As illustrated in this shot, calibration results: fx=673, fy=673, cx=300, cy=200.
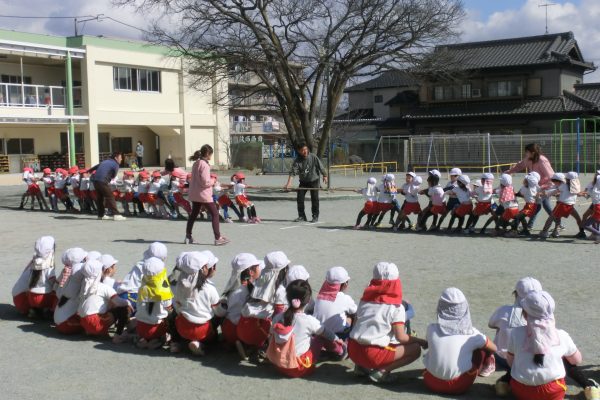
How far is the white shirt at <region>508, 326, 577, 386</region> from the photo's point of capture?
4.68 m

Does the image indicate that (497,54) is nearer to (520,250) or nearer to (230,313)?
(520,250)

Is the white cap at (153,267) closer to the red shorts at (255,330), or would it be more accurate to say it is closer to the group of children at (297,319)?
the group of children at (297,319)

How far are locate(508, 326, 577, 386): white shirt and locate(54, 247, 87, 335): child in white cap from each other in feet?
13.4

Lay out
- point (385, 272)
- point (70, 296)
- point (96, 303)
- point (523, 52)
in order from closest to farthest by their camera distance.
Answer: point (385, 272), point (96, 303), point (70, 296), point (523, 52)

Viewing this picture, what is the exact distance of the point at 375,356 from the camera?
17.3ft

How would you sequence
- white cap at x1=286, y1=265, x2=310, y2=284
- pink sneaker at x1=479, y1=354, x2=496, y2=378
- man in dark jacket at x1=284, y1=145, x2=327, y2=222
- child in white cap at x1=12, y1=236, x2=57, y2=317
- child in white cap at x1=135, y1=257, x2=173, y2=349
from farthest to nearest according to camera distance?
man in dark jacket at x1=284, y1=145, x2=327, y2=222
child in white cap at x1=12, y1=236, x2=57, y2=317
child in white cap at x1=135, y1=257, x2=173, y2=349
white cap at x1=286, y1=265, x2=310, y2=284
pink sneaker at x1=479, y1=354, x2=496, y2=378

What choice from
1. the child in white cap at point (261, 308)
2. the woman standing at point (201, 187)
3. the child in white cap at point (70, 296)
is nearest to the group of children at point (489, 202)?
the woman standing at point (201, 187)

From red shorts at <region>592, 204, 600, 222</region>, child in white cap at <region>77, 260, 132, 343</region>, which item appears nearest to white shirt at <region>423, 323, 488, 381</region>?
child in white cap at <region>77, 260, 132, 343</region>

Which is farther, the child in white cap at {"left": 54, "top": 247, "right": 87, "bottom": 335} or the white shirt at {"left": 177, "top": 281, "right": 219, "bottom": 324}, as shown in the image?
the child in white cap at {"left": 54, "top": 247, "right": 87, "bottom": 335}

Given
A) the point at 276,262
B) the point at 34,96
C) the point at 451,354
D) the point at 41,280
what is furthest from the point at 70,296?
the point at 34,96

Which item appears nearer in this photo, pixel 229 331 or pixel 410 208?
pixel 229 331

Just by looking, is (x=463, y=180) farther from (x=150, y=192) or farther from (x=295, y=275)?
(x=295, y=275)

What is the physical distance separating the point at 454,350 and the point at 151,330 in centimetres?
282

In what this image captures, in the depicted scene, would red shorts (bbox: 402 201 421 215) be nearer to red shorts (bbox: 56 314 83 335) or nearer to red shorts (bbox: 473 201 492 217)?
red shorts (bbox: 473 201 492 217)
